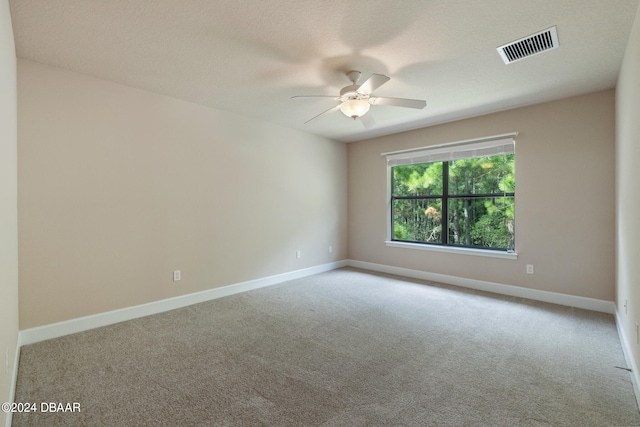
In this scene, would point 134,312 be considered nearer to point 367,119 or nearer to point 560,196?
point 367,119

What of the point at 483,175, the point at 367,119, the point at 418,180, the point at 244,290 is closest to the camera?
the point at 367,119

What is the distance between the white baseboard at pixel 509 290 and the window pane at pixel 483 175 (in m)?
1.31

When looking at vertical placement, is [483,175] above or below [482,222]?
above

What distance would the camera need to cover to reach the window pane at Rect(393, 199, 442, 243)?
4.97 m

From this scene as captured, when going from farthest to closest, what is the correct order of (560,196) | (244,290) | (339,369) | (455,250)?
1. (455,250)
2. (244,290)
3. (560,196)
4. (339,369)

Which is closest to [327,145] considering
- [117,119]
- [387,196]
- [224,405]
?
[387,196]

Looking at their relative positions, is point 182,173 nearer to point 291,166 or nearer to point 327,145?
point 291,166

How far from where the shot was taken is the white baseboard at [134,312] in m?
2.70

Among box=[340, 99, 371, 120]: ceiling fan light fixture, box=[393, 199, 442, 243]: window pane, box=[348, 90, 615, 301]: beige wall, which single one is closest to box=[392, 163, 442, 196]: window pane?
box=[393, 199, 442, 243]: window pane

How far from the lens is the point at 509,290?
4074mm

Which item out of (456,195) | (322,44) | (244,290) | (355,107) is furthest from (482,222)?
(244,290)

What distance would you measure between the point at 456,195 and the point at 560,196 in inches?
51.2

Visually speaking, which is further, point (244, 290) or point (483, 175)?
point (483, 175)

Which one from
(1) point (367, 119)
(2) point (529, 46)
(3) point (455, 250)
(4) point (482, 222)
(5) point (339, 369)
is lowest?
(5) point (339, 369)
